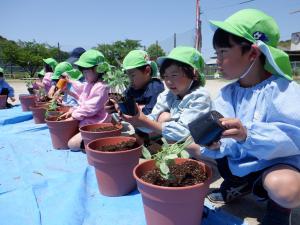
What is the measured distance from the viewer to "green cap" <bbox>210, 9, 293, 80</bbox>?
1.46 m

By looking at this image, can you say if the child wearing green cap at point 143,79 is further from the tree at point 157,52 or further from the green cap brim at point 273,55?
the tree at point 157,52

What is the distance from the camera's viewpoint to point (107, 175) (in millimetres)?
1980

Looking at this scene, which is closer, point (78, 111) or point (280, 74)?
point (280, 74)

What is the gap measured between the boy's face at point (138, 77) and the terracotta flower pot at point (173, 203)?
152 centimetres

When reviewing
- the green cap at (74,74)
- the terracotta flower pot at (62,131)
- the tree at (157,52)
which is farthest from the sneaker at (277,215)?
the tree at (157,52)

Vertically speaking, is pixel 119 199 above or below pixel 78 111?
below

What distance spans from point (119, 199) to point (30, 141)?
1960 millimetres

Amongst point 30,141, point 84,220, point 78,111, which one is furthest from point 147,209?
point 30,141

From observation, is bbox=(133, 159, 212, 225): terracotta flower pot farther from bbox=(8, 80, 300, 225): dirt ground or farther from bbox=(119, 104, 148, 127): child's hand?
bbox=(119, 104, 148, 127): child's hand

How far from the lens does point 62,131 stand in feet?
10.2

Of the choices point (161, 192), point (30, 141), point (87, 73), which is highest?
point (87, 73)

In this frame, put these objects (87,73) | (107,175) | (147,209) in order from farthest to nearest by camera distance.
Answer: (87,73), (107,175), (147,209)

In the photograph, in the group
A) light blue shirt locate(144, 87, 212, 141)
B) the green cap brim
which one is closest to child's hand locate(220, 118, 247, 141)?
the green cap brim

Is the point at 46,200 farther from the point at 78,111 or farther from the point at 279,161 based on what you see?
the point at 279,161
